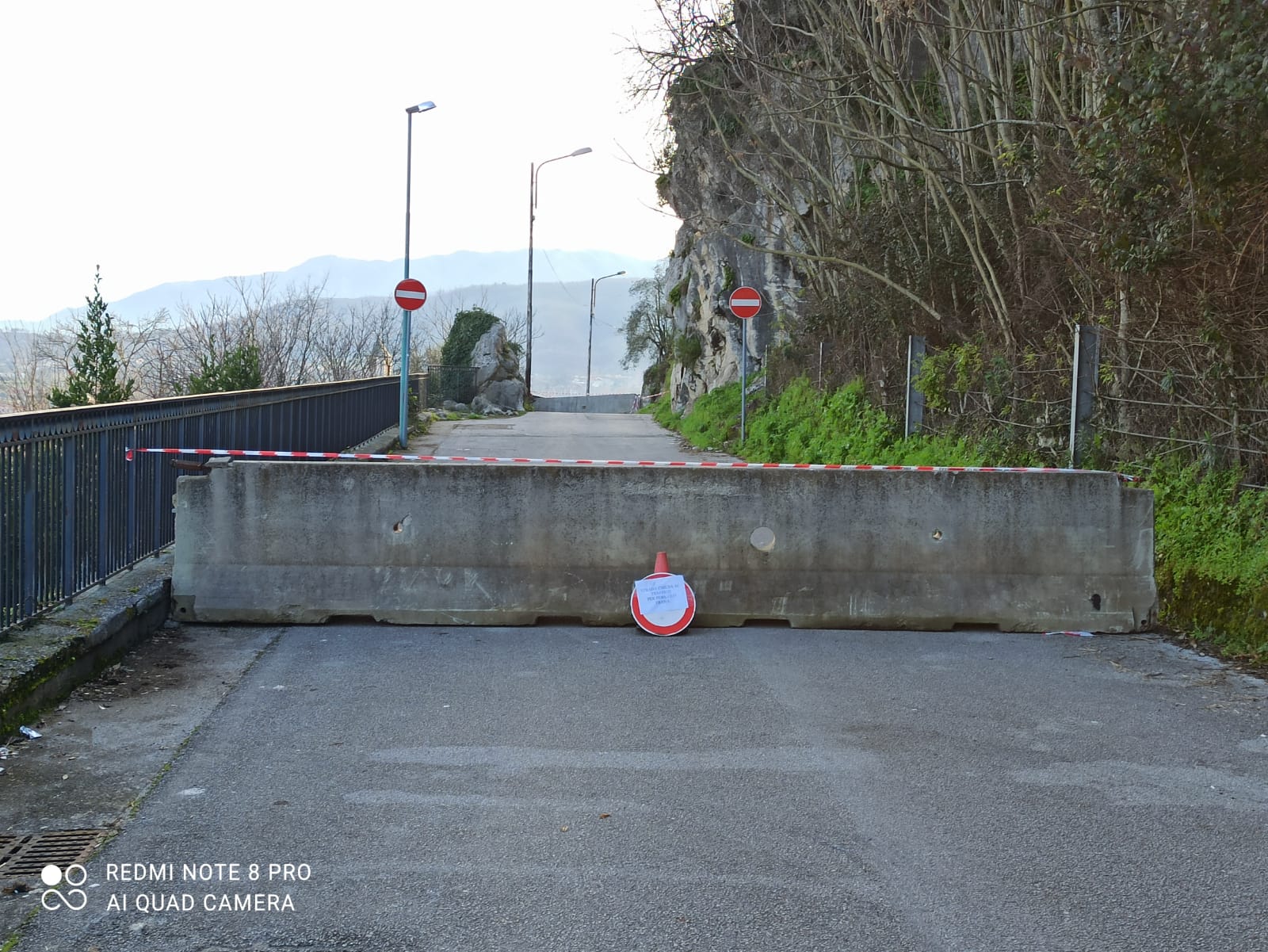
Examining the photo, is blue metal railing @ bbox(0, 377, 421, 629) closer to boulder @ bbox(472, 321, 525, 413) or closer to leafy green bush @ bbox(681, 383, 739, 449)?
leafy green bush @ bbox(681, 383, 739, 449)

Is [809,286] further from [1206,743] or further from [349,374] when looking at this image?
[349,374]

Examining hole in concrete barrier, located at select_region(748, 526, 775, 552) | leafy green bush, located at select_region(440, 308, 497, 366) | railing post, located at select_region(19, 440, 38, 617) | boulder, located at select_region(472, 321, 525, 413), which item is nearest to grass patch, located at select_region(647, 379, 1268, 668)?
hole in concrete barrier, located at select_region(748, 526, 775, 552)

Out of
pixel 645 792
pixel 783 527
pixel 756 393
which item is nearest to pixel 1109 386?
pixel 783 527

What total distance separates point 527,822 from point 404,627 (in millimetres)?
A: 4207

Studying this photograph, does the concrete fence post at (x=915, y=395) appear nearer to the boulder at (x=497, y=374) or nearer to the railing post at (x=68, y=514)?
the railing post at (x=68, y=514)

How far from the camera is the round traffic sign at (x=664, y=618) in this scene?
8.60 m

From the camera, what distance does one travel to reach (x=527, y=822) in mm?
4766

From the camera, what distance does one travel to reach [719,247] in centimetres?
3488

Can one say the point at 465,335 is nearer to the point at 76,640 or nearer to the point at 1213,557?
the point at 1213,557

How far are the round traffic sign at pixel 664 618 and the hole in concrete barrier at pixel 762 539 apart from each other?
682 millimetres

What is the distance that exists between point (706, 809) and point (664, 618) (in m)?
3.73

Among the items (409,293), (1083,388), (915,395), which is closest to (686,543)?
(1083,388)

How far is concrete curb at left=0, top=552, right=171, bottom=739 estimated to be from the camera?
6.09 m

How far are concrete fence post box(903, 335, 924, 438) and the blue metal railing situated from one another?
1022 centimetres
